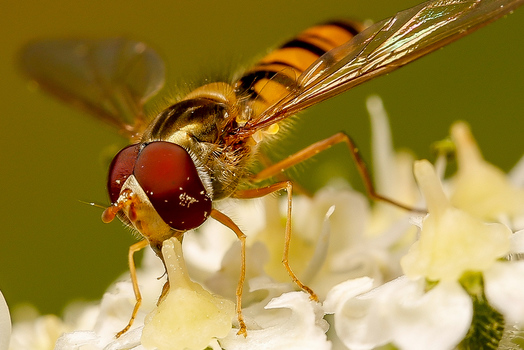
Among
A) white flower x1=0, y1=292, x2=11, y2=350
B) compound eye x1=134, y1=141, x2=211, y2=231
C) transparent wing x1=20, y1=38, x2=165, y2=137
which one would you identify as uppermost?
transparent wing x1=20, y1=38, x2=165, y2=137

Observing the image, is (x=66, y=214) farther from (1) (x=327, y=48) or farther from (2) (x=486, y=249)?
(2) (x=486, y=249)

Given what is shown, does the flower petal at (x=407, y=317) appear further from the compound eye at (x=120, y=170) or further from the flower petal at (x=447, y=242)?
the compound eye at (x=120, y=170)

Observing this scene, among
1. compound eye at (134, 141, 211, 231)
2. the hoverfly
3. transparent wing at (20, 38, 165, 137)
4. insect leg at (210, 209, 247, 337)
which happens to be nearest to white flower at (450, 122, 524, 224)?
the hoverfly

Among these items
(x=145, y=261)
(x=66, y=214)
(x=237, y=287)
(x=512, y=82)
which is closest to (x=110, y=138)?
(x=66, y=214)

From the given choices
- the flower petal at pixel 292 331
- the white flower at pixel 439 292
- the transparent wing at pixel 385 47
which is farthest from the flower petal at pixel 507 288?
the transparent wing at pixel 385 47

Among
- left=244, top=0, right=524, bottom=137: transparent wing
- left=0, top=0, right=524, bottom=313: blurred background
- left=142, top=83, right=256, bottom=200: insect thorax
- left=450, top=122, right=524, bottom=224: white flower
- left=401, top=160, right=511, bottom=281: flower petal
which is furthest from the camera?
left=0, top=0, right=524, bottom=313: blurred background

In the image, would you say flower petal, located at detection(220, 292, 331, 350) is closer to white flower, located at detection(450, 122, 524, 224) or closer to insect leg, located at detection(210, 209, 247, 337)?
insect leg, located at detection(210, 209, 247, 337)

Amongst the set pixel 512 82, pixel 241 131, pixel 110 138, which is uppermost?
pixel 241 131
